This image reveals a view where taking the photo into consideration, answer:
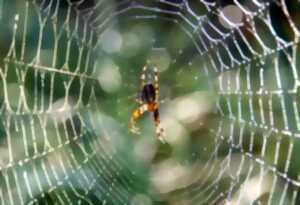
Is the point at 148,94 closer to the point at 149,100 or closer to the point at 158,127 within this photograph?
the point at 149,100

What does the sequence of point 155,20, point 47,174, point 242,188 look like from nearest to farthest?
point 47,174 → point 242,188 → point 155,20

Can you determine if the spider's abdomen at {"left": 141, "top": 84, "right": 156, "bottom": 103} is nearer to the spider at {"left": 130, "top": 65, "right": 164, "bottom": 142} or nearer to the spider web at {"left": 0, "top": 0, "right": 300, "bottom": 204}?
the spider at {"left": 130, "top": 65, "right": 164, "bottom": 142}

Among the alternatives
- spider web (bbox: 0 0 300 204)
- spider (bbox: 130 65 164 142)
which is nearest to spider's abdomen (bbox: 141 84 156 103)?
spider (bbox: 130 65 164 142)

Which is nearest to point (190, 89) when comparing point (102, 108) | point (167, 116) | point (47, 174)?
point (167, 116)

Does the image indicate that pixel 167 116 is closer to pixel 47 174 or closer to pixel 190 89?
pixel 190 89

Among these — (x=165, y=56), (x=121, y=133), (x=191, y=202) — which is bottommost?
(x=191, y=202)

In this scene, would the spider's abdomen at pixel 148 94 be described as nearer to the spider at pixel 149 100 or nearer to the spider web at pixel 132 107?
the spider at pixel 149 100

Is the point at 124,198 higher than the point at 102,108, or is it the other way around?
the point at 102,108
